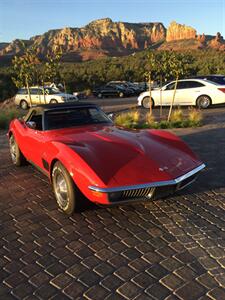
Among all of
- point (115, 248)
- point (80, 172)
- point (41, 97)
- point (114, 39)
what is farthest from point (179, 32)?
point (115, 248)

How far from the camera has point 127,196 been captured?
4.31 m

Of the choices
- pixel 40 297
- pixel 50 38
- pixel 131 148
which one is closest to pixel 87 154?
pixel 131 148

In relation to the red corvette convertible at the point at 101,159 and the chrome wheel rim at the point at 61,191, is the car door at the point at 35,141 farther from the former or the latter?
the chrome wheel rim at the point at 61,191

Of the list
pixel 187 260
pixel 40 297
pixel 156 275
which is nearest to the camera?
pixel 40 297

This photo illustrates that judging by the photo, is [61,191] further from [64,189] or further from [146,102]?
[146,102]

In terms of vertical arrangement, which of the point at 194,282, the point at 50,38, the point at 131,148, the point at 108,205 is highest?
the point at 50,38

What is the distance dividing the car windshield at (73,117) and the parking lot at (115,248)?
A: 3.49 feet

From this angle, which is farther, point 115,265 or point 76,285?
point 115,265

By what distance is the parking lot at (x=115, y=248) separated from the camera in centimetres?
324

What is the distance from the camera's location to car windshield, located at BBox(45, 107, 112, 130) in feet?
19.7

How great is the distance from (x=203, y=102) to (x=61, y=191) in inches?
566

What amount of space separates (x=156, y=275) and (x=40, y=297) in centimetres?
104

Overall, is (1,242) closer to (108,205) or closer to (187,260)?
(108,205)

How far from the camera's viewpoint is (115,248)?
394 centimetres
